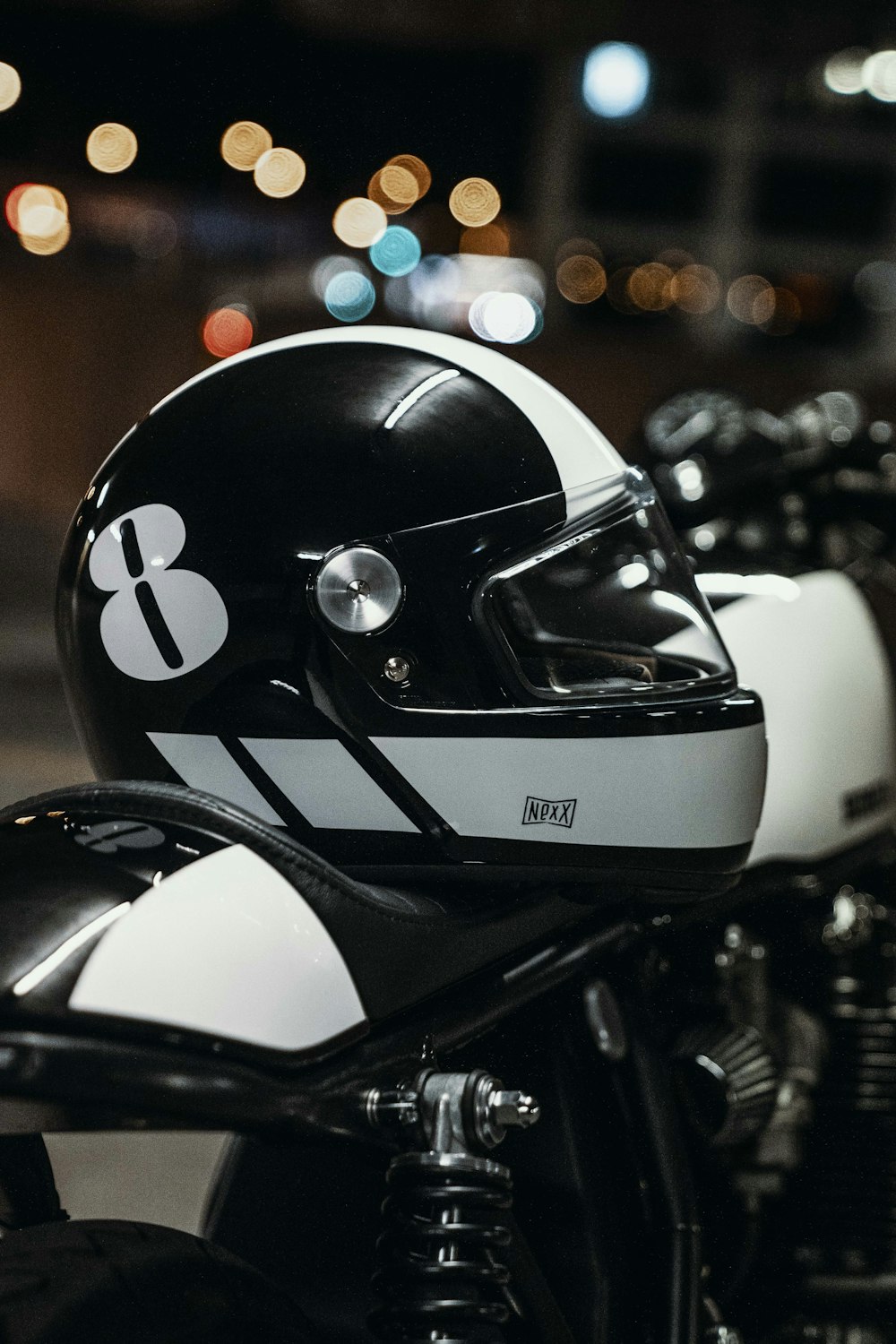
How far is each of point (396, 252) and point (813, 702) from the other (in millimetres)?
6440

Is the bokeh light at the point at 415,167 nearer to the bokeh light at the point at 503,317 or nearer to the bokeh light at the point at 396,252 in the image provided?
the bokeh light at the point at 503,317

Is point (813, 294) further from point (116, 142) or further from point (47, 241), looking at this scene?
point (116, 142)

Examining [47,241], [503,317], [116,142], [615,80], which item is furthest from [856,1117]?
[615,80]

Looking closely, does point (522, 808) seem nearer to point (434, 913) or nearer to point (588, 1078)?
point (434, 913)

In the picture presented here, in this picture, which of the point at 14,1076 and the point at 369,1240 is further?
the point at 369,1240

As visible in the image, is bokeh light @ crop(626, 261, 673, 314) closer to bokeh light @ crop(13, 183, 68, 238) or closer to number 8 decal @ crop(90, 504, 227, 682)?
bokeh light @ crop(13, 183, 68, 238)

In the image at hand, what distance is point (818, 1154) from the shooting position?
4.27 feet

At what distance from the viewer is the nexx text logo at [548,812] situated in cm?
83

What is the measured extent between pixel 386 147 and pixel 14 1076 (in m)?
2.27

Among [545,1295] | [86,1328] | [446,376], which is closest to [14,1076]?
[86,1328]

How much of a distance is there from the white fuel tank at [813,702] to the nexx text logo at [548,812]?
1.32ft

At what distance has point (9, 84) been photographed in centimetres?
151

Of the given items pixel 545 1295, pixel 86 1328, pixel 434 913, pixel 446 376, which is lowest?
pixel 545 1295

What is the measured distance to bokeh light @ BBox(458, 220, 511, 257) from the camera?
7.91 metres
